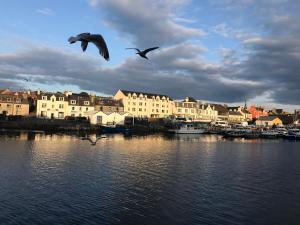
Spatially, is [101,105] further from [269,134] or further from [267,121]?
[267,121]

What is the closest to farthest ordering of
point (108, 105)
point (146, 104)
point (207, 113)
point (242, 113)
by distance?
point (108, 105)
point (146, 104)
point (207, 113)
point (242, 113)

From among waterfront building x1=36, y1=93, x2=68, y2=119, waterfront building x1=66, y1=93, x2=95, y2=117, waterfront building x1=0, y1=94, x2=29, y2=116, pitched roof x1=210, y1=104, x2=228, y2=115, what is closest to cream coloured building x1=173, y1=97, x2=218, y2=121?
pitched roof x1=210, y1=104, x2=228, y2=115

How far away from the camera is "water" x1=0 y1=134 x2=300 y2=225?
64.6 feet

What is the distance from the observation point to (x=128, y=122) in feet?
377

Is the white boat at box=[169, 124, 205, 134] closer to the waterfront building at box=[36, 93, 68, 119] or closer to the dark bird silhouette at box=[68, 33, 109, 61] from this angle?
the waterfront building at box=[36, 93, 68, 119]

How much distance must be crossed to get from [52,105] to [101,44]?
110942mm

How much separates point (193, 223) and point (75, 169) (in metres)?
17.4

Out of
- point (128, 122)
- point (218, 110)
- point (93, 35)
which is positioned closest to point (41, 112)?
point (128, 122)

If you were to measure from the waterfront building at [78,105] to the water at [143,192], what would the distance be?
76804 millimetres

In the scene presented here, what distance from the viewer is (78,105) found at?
118 m

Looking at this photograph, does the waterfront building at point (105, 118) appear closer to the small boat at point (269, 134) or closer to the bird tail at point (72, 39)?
the small boat at point (269, 134)

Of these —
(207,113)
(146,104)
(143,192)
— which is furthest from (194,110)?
(143,192)

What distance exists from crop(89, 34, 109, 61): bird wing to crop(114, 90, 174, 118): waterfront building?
121m

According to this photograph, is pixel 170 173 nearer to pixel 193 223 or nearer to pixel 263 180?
pixel 263 180
